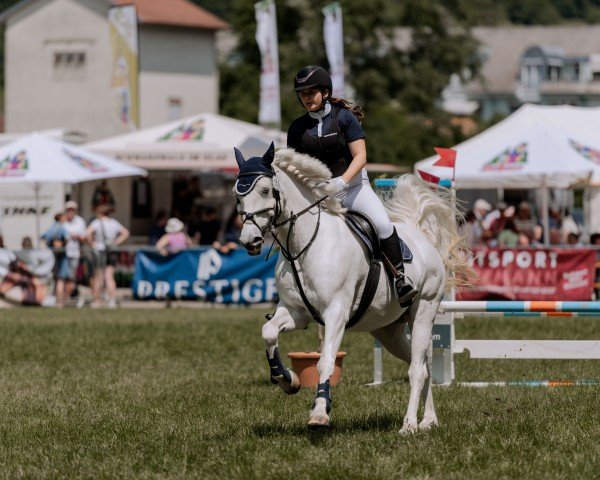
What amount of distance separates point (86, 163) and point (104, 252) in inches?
81.1

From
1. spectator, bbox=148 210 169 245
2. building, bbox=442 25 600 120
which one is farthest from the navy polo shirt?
building, bbox=442 25 600 120

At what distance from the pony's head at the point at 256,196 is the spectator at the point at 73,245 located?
16543 millimetres

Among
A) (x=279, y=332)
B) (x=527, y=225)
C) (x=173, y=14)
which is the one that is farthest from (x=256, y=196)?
(x=173, y=14)

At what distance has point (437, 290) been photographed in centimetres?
994

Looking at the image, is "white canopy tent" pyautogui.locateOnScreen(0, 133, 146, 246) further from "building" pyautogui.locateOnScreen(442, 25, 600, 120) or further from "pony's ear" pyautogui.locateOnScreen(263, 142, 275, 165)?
"building" pyautogui.locateOnScreen(442, 25, 600, 120)

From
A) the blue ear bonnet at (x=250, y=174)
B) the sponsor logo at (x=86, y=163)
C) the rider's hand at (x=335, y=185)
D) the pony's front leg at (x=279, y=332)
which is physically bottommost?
the pony's front leg at (x=279, y=332)

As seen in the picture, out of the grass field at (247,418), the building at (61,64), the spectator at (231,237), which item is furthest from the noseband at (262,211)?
the building at (61,64)

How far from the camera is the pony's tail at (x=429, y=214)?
1030 cm

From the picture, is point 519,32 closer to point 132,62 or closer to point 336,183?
point 132,62

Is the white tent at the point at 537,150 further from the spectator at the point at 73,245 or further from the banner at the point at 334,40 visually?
the banner at the point at 334,40

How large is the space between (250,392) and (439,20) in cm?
6126

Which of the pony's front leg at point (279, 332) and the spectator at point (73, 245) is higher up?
the pony's front leg at point (279, 332)

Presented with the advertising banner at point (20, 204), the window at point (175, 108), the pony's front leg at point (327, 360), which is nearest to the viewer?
the pony's front leg at point (327, 360)

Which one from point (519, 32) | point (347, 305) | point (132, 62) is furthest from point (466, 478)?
point (519, 32)
